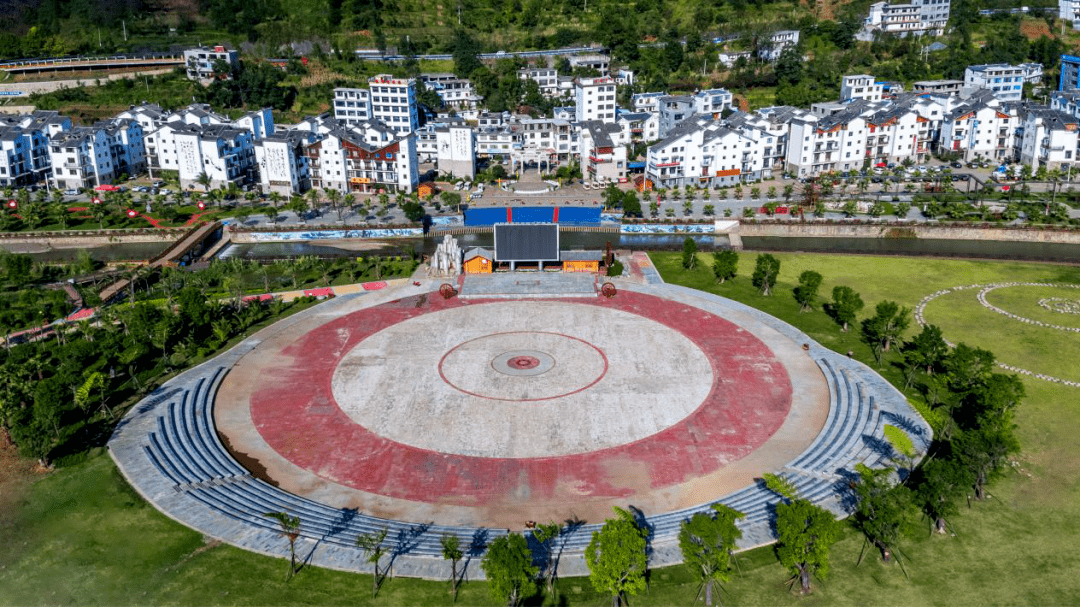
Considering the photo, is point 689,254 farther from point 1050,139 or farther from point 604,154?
point 1050,139

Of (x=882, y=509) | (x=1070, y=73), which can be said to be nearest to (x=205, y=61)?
(x=882, y=509)

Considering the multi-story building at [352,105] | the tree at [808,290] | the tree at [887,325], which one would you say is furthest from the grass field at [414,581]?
the multi-story building at [352,105]

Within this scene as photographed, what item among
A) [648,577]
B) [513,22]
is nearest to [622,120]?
[513,22]

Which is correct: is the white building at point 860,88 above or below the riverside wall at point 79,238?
above

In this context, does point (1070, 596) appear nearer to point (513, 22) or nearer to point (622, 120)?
point (622, 120)

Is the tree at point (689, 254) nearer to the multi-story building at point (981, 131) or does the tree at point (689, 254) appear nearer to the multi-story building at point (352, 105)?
the multi-story building at point (981, 131)

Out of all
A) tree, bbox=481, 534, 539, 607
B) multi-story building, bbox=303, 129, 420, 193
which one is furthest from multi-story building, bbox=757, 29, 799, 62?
tree, bbox=481, 534, 539, 607
